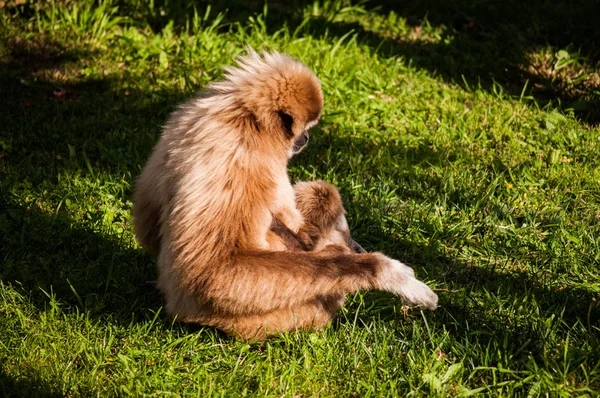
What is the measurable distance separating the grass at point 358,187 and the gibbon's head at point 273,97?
109 cm

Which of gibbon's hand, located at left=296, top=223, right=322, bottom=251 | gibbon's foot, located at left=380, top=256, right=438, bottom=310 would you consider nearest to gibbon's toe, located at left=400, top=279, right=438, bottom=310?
gibbon's foot, located at left=380, top=256, right=438, bottom=310

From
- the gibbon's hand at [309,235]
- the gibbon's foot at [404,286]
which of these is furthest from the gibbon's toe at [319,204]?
the gibbon's foot at [404,286]

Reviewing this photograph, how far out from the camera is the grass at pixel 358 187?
3400mm

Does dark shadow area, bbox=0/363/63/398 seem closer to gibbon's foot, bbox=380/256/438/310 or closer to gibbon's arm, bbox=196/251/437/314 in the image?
gibbon's arm, bbox=196/251/437/314

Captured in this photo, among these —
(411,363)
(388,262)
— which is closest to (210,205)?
(388,262)

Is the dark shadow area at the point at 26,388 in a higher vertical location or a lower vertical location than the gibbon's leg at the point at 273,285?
lower

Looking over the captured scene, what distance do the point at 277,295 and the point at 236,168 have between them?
64 cm

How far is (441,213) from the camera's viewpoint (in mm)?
4914

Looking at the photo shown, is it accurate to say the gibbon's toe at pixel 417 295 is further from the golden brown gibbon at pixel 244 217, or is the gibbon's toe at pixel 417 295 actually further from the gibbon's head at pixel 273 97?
the gibbon's head at pixel 273 97

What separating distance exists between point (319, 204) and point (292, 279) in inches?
37.1

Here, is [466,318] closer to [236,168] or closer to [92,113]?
[236,168]

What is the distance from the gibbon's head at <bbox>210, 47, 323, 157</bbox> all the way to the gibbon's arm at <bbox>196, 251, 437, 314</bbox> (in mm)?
630

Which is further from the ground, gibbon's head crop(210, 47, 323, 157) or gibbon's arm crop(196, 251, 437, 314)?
gibbon's head crop(210, 47, 323, 157)

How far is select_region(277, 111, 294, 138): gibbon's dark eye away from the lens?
3.42 m
